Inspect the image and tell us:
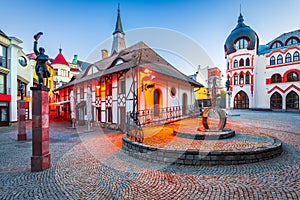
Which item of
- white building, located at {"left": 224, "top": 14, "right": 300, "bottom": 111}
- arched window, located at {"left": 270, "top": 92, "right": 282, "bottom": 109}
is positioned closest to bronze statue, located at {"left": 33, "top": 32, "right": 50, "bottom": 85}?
white building, located at {"left": 224, "top": 14, "right": 300, "bottom": 111}

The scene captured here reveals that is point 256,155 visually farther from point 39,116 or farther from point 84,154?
point 39,116

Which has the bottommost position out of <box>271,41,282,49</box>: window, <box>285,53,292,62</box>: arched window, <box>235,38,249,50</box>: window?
<box>285,53,292,62</box>: arched window

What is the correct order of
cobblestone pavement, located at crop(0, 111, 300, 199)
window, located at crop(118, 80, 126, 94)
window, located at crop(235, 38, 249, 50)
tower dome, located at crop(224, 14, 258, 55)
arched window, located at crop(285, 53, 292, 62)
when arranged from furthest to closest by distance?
1. window, located at crop(235, 38, 249, 50)
2. tower dome, located at crop(224, 14, 258, 55)
3. arched window, located at crop(285, 53, 292, 62)
4. window, located at crop(118, 80, 126, 94)
5. cobblestone pavement, located at crop(0, 111, 300, 199)

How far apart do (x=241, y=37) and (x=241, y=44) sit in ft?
3.64

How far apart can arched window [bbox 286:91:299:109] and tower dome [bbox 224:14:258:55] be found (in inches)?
346

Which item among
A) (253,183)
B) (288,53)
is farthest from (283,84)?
(253,183)

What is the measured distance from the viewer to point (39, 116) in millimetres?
4789

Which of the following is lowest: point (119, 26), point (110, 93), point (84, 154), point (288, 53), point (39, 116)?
point (84, 154)

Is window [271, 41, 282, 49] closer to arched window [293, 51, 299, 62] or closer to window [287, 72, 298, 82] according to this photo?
arched window [293, 51, 299, 62]

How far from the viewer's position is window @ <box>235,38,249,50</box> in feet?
85.0

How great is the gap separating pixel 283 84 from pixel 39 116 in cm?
2889

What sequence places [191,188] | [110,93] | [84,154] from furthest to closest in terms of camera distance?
1. [110,93]
2. [84,154]
3. [191,188]

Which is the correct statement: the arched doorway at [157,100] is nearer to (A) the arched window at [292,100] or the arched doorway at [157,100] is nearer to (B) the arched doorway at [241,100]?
(B) the arched doorway at [241,100]

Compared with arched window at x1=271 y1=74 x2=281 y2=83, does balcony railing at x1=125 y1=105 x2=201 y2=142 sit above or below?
below
